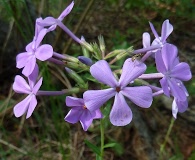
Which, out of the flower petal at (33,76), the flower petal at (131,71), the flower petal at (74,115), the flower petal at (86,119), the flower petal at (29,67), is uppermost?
the flower petal at (29,67)

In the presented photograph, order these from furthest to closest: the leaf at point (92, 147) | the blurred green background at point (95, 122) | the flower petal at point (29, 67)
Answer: the blurred green background at point (95, 122)
the leaf at point (92, 147)
the flower petal at point (29, 67)

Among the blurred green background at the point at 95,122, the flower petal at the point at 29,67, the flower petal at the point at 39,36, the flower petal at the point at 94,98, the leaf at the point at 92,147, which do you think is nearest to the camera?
the flower petal at the point at 94,98

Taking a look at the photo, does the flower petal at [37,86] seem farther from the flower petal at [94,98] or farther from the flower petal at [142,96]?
the flower petal at [142,96]

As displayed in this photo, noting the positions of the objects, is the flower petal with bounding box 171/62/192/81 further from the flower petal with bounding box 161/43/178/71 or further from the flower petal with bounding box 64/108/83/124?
the flower petal with bounding box 64/108/83/124

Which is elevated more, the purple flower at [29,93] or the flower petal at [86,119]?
the purple flower at [29,93]

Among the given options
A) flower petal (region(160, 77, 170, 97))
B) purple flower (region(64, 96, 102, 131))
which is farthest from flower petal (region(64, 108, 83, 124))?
flower petal (region(160, 77, 170, 97))

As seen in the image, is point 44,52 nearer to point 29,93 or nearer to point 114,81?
point 29,93

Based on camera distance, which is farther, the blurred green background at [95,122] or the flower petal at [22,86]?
the blurred green background at [95,122]

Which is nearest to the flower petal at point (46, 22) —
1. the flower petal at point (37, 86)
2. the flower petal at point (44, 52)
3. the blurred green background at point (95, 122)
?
the flower petal at point (44, 52)
